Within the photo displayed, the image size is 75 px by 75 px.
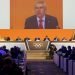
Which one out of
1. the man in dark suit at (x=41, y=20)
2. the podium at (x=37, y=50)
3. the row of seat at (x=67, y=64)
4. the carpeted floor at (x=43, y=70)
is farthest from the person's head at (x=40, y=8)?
the row of seat at (x=67, y=64)

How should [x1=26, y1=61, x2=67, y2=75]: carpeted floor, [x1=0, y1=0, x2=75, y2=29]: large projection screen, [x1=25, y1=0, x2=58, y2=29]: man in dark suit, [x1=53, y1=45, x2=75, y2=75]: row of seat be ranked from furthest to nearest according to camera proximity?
[x1=0, y1=0, x2=75, y2=29]: large projection screen, [x1=25, y1=0, x2=58, y2=29]: man in dark suit, [x1=26, y1=61, x2=67, y2=75]: carpeted floor, [x1=53, y1=45, x2=75, y2=75]: row of seat

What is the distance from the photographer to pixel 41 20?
3056cm

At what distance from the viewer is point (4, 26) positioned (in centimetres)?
3042

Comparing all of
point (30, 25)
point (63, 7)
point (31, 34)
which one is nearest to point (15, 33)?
point (31, 34)

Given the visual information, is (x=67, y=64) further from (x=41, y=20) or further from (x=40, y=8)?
(x=40, y=8)

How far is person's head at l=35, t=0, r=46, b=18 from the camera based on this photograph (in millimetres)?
30572

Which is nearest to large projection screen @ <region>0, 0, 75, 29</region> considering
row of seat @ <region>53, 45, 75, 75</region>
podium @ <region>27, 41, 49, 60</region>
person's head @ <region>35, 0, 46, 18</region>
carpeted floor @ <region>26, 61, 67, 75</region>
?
person's head @ <region>35, 0, 46, 18</region>

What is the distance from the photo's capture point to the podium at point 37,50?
21828mm

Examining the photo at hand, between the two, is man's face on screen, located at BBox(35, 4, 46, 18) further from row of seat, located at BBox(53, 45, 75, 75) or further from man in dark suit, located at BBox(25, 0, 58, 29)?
row of seat, located at BBox(53, 45, 75, 75)

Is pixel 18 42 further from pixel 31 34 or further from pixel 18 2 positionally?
pixel 18 2

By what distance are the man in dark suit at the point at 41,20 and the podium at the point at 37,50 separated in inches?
231

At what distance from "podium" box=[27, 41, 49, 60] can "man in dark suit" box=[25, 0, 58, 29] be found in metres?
5.86

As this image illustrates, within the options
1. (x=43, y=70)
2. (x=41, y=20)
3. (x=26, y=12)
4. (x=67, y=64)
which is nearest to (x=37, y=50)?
(x=41, y=20)

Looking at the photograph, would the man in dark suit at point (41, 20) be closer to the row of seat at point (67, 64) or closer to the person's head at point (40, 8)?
the person's head at point (40, 8)
